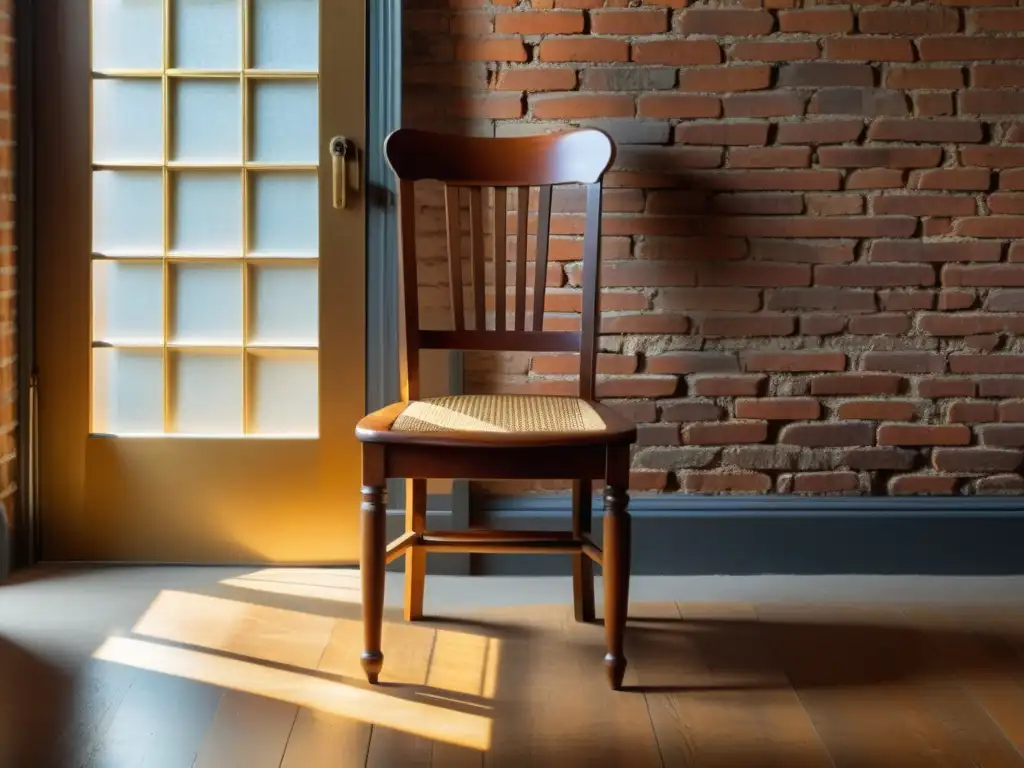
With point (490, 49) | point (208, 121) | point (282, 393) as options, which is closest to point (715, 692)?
point (282, 393)

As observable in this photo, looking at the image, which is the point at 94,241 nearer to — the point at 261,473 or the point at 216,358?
the point at 216,358

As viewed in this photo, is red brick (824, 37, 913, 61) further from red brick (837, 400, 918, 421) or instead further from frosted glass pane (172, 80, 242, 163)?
frosted glass pane (172, 80, 242, 163)

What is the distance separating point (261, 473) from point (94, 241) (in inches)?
27.6

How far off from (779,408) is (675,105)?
Result: 2.57ft

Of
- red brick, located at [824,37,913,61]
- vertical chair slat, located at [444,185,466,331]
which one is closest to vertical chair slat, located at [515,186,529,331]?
vertical chair slat, located at [444,185,466,331]

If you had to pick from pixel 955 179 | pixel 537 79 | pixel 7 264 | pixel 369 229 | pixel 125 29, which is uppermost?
pixel 125 29

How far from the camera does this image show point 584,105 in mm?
2812

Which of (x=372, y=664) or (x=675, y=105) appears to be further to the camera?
(x=675, y=105)

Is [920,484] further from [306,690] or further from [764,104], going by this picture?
[306,690]

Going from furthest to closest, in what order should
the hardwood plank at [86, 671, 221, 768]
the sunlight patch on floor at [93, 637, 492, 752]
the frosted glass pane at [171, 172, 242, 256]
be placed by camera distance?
1. the frosted glass pane at [171, 172, 242, 256]
2. the sunlight patch on floor at [93, 637, 492, 752]
3. the hardwood plank at [86, 671, 221, 768]

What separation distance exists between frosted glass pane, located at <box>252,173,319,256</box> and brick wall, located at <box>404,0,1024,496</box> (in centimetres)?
30

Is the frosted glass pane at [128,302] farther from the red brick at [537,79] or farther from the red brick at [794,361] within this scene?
the red brick at [794,361]

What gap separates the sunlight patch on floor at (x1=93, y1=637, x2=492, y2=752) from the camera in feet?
6.48

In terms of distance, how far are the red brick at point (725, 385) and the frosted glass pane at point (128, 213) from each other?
1.36 m
